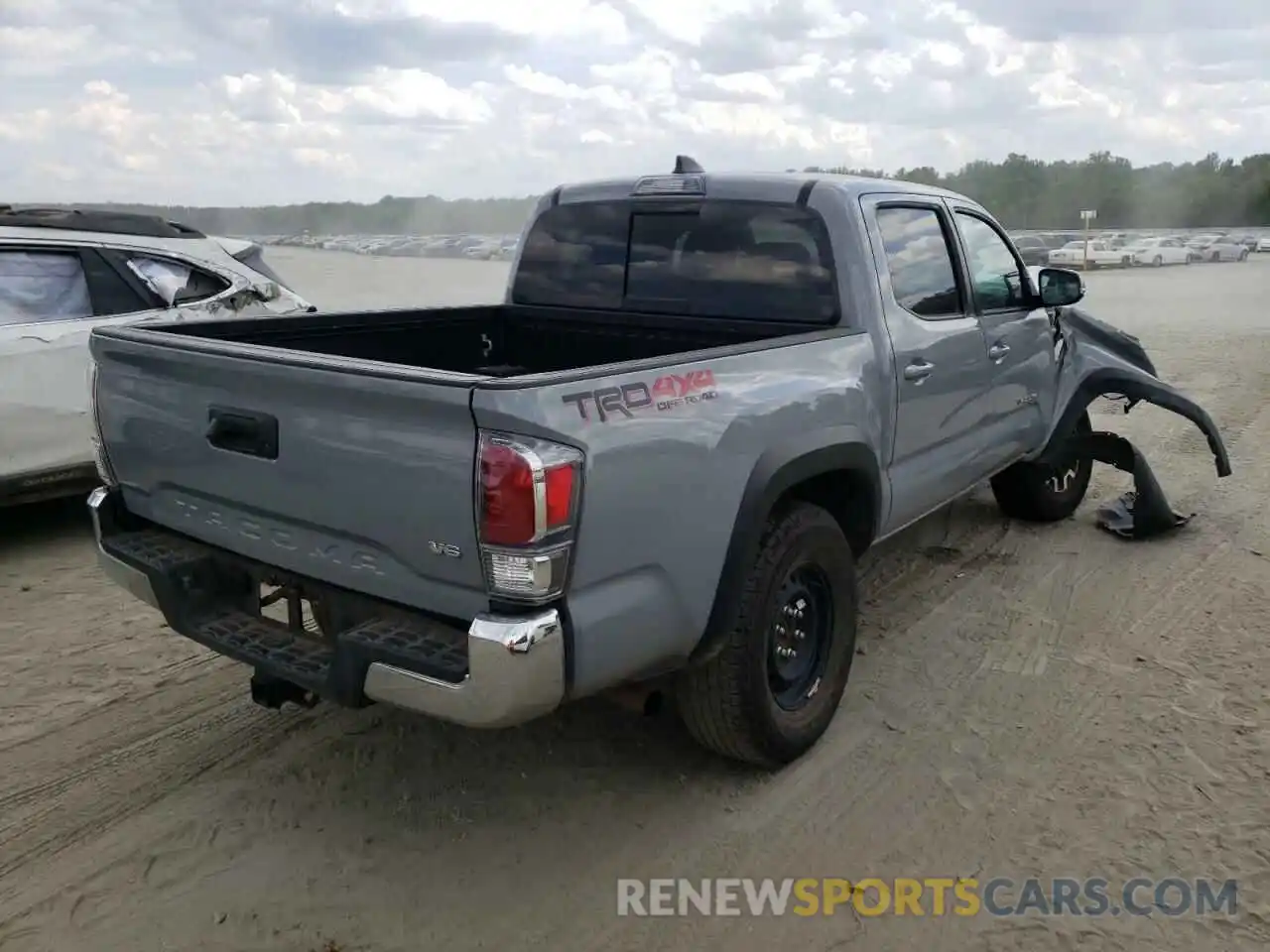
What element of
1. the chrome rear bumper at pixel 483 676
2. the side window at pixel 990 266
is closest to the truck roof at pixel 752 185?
the side window at pixel 990 266

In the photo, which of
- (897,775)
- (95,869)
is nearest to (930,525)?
(897,775)

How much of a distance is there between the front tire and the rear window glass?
92cm

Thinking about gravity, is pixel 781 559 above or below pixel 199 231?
below

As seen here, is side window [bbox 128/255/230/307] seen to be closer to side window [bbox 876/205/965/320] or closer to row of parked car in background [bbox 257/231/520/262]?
side window [bbox 876/205/965/320]

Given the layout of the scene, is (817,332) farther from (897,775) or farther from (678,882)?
(678,882)

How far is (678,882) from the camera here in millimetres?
3029

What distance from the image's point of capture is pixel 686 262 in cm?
424

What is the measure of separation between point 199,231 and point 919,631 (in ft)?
17.7

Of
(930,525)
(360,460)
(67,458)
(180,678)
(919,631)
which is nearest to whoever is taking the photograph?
(360,460)

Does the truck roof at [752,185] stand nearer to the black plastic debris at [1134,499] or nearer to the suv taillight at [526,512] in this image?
the suv taillight at [526,512]

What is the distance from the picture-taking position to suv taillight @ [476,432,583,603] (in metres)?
2.45

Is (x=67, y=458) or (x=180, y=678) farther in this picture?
(x=67, y=458)

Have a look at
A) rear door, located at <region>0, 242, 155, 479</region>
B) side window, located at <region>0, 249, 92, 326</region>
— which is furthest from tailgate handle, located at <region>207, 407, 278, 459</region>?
side window, located at <region>0, 249, 92, 326</region>

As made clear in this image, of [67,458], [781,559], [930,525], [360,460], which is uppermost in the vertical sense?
[360,460]
